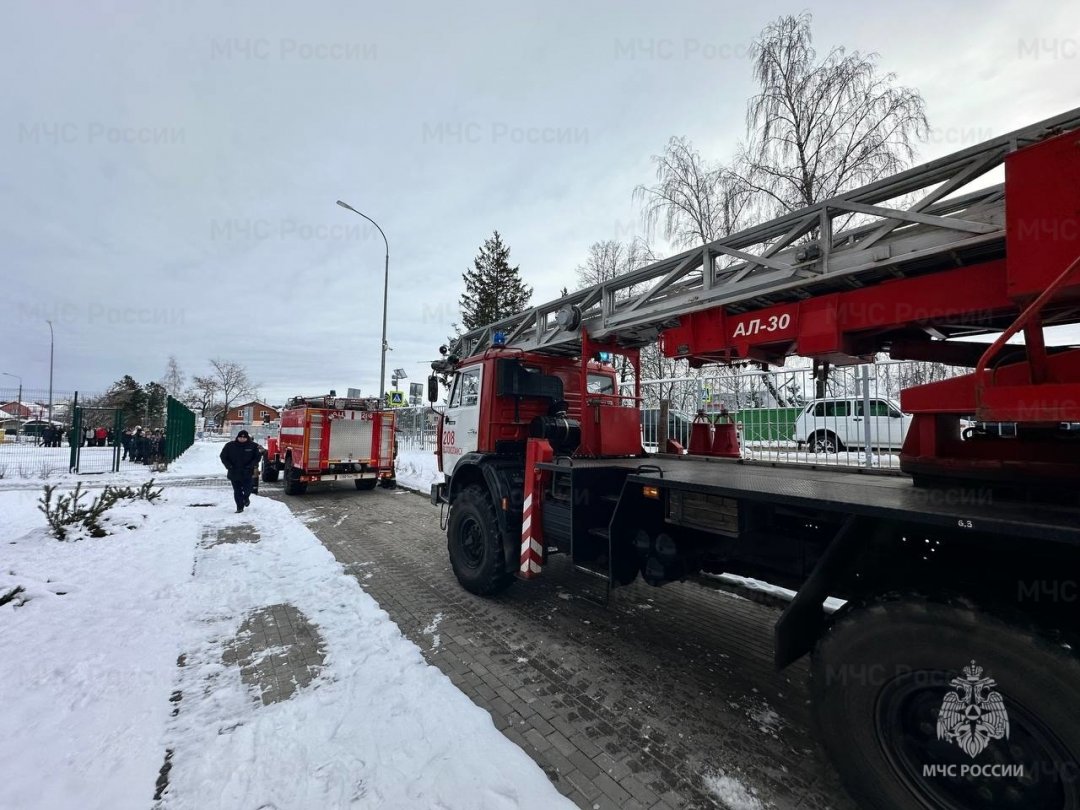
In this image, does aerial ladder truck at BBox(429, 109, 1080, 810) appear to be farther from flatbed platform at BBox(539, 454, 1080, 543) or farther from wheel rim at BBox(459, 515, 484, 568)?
wheel rim at BBox(459, 515, 484, 568)

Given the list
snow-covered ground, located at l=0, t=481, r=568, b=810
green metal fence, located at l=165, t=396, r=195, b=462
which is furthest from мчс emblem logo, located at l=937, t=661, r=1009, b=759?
green metal fence, located at l=165, t=396, r=195, b=462

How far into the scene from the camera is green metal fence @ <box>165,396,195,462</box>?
1739cm

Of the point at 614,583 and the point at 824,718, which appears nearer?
the point at 824,718

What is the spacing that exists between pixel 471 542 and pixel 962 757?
4.11 metres

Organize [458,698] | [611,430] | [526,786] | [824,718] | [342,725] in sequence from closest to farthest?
[824,718], [526,786], [342,725], [458,698], [611,430]

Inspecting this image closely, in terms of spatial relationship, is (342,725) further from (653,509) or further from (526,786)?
(653,509)

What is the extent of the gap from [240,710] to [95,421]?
25.5 meters

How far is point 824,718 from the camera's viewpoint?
7.18 feet

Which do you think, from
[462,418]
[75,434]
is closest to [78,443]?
[75,434]

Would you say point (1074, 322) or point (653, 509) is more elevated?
point (1074, 322)

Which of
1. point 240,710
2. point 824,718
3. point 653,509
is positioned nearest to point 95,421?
point 240,710

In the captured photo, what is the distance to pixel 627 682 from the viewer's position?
3375mm

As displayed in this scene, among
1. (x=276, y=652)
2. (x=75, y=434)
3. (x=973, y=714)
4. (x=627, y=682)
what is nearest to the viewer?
(x=973, y=714)

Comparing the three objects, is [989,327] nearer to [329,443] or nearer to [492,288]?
[329,443]
